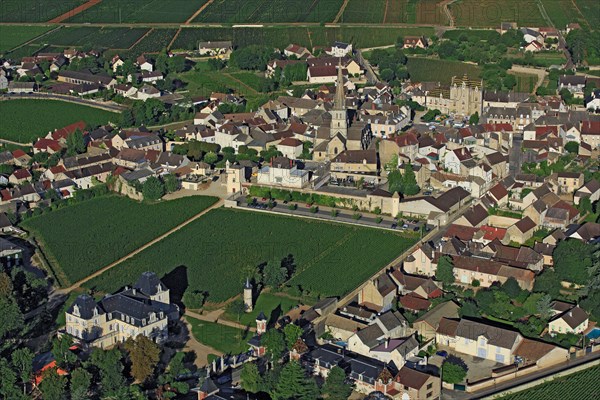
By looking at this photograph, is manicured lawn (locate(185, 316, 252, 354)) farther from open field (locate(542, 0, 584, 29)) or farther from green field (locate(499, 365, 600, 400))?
open field (locate(542, 0, 584, 29))

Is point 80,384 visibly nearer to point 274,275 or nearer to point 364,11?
point 274,275

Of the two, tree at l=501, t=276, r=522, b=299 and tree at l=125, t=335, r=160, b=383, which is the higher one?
tree at l=501, t=276, r=522, b=299

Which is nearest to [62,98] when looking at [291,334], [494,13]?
[494,13]

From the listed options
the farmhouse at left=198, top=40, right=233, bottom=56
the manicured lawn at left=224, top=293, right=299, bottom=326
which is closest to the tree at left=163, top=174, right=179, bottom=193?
the manicured lawn at left=224, top=293, right=299, bottom=326

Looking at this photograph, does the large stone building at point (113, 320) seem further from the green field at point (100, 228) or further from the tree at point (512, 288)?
the tree at point (512, 288)

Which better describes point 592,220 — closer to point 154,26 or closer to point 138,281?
point 138,281

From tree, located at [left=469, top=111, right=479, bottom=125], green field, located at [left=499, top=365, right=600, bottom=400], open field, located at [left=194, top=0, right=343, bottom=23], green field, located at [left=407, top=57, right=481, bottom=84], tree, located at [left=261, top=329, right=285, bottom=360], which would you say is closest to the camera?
green field, located at [left=499, top=365, right=600, bottom=400]
